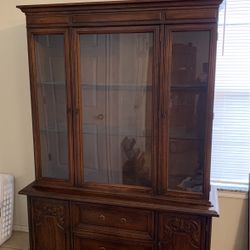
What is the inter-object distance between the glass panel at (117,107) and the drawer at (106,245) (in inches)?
15.9

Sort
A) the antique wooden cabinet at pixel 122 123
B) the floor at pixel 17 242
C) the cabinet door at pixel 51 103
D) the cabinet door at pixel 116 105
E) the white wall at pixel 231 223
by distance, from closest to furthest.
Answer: the antique wooden cabinet at pixel 122 123 < the cabinet door at pixel 116 105 < the cabinet door at pixel 51 103 < the white wall at pixel 231 223 < the floor at pixel 17 242

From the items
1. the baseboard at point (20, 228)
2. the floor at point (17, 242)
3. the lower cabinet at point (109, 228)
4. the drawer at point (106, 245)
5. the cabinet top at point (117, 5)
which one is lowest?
the floor at point (17, 242)

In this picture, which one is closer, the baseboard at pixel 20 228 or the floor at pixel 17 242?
the floor at pixel 17 242

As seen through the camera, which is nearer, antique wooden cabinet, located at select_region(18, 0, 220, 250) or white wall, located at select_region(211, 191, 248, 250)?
antique wooden cabinet, located at select_region(18, 0, 220, 250)

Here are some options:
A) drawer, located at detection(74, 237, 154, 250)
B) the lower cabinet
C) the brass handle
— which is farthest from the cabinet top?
drawer, located at detection(74, 237, 154, 250)

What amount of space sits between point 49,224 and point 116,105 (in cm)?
100

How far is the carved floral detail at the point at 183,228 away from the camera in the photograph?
1.89 meters

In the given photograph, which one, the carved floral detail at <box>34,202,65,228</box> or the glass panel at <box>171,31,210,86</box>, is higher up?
the glass panel at <box>171,31,210,86</box>

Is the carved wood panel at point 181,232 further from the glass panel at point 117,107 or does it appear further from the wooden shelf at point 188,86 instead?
the wooden shelf at point 188,86

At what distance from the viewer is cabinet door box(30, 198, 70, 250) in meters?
2.12

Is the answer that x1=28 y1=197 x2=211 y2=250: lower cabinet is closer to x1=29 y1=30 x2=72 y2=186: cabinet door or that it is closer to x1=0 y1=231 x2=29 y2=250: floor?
x1=29 y1=30 x2=72 y2=186: cabinet door

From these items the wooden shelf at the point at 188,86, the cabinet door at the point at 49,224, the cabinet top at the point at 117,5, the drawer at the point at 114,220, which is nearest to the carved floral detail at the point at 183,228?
the drawer at the point at 114,220

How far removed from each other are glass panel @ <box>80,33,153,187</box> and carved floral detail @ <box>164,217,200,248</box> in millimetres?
283

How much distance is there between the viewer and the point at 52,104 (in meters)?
2.13
